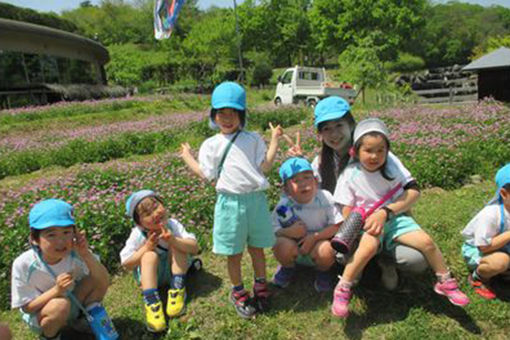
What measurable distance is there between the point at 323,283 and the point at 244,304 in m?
0.69

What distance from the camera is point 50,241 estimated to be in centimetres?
248

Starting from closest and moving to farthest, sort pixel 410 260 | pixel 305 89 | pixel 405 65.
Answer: pixel 410 260 → pixel 305 89 → pixel 405 65

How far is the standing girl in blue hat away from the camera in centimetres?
268

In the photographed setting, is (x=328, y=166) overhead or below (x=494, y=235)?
overhead

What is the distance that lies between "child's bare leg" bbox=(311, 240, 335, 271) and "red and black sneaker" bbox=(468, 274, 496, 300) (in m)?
1.14

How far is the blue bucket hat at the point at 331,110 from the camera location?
298 centimetres

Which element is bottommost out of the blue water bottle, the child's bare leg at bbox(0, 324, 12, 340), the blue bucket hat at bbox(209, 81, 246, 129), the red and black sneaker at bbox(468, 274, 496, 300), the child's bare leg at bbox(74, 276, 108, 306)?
the red and black sneaker at bbox(468, 274, 496, 300)

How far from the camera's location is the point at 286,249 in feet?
9.91

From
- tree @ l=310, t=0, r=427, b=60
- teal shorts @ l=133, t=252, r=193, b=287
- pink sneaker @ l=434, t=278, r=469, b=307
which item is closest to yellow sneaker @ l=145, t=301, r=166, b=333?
teal shorts @ l=133, t=252, r=193, b=287

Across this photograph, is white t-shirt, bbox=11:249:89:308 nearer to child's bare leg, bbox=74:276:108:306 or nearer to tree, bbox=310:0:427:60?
child's bare leg, bbox=74:276:108:306

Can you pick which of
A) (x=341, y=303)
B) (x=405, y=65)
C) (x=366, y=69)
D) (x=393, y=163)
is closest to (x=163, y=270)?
(x=341, y=303)

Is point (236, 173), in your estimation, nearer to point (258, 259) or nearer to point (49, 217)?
point (258, 259)

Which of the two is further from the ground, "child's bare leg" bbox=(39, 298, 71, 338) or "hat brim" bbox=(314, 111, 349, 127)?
"hat brim" bbox=(314, 111, 349, 127)

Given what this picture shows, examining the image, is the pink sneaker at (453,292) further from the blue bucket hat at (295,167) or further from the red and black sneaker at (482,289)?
the blue bucket hat at (295,167)
